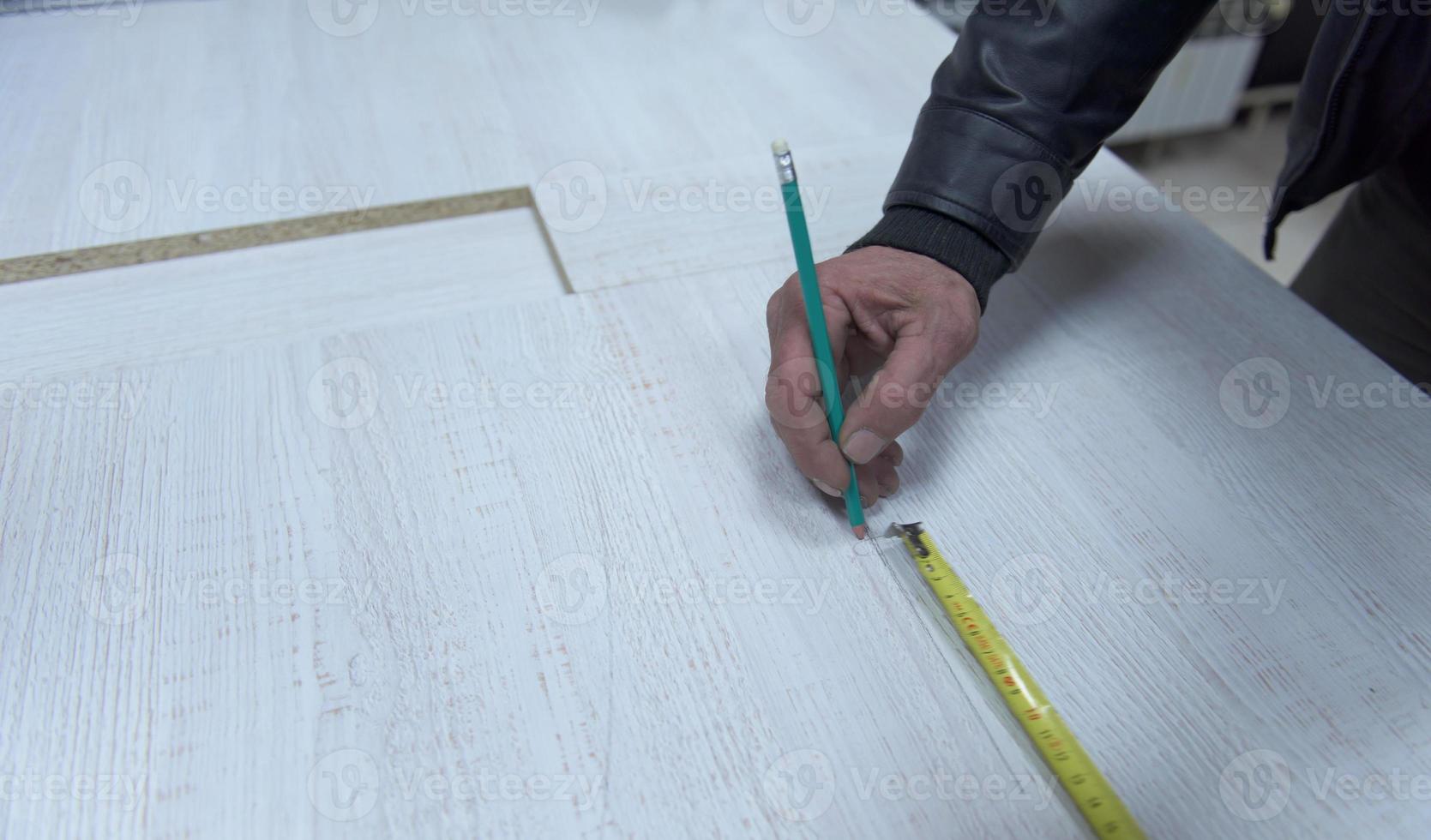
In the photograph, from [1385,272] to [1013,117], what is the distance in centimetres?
66

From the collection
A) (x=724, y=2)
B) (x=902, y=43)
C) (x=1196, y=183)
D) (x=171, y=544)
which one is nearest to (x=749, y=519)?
(x=171, y=544)

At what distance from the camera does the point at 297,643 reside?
24.3 inches

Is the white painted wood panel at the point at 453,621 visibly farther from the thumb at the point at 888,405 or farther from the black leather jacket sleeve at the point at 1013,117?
the black leather jacket sleeve at the point at 1013,117

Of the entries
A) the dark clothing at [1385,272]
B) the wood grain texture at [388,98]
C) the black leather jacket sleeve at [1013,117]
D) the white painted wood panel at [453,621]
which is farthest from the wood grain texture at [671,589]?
the dark clothing at [1385,272]

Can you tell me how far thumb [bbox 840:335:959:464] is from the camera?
0.68 meters

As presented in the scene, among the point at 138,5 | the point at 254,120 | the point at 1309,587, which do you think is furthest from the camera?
the point at 138,5

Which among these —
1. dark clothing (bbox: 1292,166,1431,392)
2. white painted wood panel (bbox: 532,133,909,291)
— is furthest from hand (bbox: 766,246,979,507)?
dark clothing (bbox: 1292,166,1431,392)

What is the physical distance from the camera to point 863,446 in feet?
2.23

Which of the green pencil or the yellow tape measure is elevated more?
the green pencil

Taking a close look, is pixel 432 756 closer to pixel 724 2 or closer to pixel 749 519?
pixel 749 519

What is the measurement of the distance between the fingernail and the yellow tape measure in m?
0.07

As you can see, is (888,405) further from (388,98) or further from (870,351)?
(388,98)

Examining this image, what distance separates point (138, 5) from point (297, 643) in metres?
1.33

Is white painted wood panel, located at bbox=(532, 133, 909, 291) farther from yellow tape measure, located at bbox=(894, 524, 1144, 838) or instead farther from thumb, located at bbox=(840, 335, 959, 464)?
Answer: yellow tape measure, located at bbox=(894, 524, 1144, 838)
